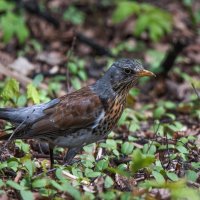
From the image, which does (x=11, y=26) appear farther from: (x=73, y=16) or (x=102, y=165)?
(x=102, y=165)

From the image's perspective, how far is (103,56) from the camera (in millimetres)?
12492

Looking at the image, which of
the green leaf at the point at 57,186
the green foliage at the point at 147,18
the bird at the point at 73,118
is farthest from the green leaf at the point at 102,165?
the green foliage at the point at 147,18

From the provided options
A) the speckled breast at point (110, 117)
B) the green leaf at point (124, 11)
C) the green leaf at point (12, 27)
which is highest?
the green leaf at point (124, 11)

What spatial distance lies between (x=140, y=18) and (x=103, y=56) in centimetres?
119

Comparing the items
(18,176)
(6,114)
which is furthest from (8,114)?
(18,176)

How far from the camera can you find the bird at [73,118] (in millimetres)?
6559

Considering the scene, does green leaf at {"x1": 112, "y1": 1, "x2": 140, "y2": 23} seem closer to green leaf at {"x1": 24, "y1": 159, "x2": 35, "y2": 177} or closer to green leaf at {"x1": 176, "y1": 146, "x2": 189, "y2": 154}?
green leaf at {"x1": 176, "y1": 146, "x2": 189, "y2": 154}

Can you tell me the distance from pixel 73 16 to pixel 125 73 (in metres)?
7.11

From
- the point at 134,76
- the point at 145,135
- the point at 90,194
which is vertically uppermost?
the point at 134,76

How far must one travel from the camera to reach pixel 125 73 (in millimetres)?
7000

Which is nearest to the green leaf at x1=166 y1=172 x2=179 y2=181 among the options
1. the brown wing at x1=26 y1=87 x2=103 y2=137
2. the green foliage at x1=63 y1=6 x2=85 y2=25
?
the brown wing at x1=26 y1=87 x2=103 y2=137

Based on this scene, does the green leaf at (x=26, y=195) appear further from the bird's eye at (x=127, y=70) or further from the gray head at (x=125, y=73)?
the bird's eye at (x=127, y=70)

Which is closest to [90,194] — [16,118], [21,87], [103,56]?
[16,118]

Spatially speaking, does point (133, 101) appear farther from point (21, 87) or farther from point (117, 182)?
point (117, 182)
